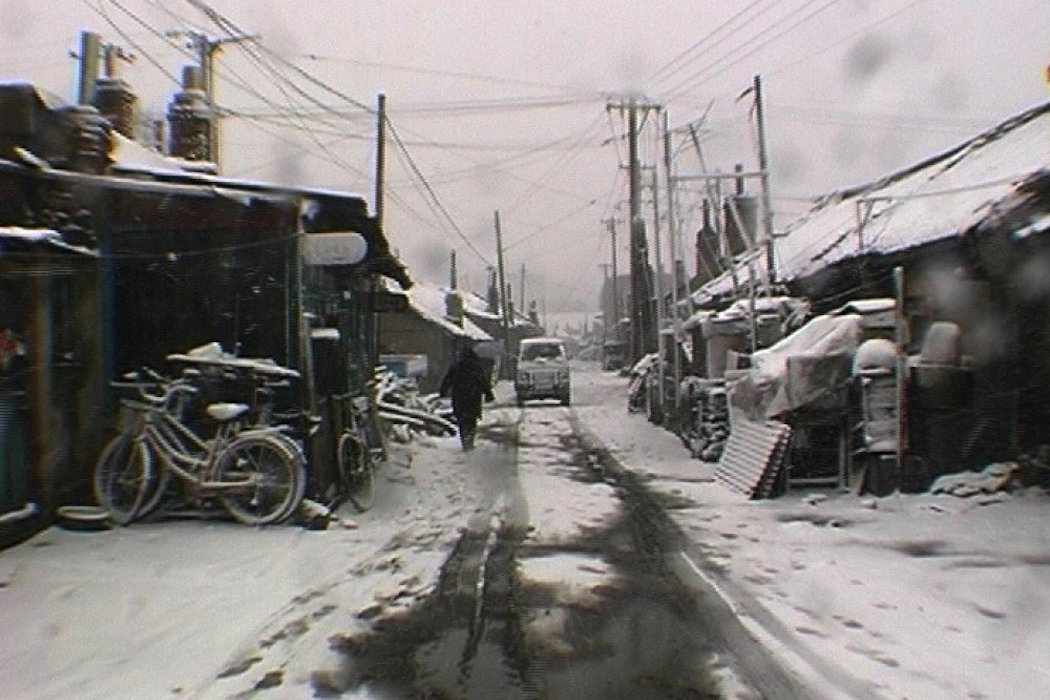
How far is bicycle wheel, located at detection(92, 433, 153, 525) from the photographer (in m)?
8.42

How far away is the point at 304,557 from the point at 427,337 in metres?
30.4

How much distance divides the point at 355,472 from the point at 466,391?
15.7 ft

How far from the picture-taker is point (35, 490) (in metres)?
7.98

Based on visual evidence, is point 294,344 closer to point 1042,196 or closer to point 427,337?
point 1042,196

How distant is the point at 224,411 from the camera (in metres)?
8.58

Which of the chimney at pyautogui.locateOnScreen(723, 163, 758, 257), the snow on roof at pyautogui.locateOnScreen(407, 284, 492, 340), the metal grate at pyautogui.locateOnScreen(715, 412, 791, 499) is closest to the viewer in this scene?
the metal grate at pyautogui.locateOnScreen(715, 412, 791, 499)

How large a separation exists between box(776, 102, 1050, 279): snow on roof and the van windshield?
49.0 feet

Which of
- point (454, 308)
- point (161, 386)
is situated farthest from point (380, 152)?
point (454, 308)

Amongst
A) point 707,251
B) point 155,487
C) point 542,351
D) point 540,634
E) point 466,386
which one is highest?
point 707,251

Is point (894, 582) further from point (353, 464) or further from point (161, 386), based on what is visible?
point (161, 386)

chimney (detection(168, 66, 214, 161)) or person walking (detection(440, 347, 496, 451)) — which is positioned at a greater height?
chimney (detection(168, 66, 214, 161))

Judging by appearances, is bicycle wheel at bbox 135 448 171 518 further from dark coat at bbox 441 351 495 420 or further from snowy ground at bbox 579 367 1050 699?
dark coat at bbox 441 351 495 420

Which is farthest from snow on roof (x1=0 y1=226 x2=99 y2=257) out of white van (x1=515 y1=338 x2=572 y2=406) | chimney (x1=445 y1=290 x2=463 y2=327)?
chimney (x1=445 y1=290 x2=463 y2=327)

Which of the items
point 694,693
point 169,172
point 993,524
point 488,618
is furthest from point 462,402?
point 694,693
